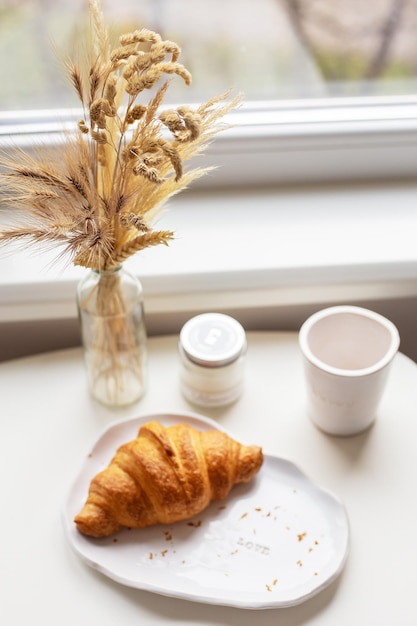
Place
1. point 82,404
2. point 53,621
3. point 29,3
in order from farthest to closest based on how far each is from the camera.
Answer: point 29,3
point 82,404
point 53,621

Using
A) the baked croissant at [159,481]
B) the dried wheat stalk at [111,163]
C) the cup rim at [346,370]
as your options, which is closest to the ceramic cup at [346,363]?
the cup rim at [346,370]

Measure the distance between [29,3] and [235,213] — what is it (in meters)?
0.43

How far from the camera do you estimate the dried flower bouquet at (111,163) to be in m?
0.60

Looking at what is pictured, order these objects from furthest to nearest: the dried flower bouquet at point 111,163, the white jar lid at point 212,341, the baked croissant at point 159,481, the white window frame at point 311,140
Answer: the white window frame at point 311,140 < the white jar lid at point 212,341 < the baked croissant at point 159,481 < the dried flower bouquet at point 111,163

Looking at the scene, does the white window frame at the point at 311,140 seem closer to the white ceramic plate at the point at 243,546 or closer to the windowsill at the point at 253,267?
the windowsill at the point at 253,267

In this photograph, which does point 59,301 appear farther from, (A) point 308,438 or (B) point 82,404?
(A) point 308,438

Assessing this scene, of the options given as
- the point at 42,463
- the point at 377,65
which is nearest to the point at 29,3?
the point at 377,65

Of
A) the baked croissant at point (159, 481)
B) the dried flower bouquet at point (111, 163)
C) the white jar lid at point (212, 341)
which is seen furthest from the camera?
the white jar lid at point (212, 341)

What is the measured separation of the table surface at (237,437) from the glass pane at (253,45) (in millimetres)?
428

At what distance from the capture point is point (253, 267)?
943mm

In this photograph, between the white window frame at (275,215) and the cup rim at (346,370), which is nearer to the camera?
the cup rim at (346,370)

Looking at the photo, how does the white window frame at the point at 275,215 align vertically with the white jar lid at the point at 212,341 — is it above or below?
above

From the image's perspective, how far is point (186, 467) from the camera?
72cm

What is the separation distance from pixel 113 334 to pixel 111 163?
0.22 m
